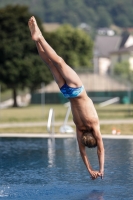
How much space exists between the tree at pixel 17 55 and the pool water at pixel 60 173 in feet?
142

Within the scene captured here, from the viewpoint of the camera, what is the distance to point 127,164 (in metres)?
15.4

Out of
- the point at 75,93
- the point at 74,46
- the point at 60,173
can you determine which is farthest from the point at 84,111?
the point at 74,46

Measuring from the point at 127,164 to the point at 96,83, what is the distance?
2193 inches

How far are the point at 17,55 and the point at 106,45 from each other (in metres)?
86.0

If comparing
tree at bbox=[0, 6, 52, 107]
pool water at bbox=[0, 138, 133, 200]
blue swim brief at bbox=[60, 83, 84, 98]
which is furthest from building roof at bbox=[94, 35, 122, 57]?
blue swim brief at bbox=[60, 83, 84, 98]

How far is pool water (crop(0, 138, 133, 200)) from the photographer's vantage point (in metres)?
11.7

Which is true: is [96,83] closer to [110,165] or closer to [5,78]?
[5,78]

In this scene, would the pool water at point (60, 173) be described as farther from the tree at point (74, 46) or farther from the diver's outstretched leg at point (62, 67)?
the tree at point (74, 46)

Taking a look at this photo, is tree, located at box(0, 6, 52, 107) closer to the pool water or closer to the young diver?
the pool water

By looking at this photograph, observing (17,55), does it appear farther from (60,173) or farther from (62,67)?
(62,67)

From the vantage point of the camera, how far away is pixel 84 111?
456 inches

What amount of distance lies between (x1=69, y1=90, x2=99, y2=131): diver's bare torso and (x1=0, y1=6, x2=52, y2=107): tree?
5162 cm

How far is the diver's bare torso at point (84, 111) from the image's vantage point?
11516mm

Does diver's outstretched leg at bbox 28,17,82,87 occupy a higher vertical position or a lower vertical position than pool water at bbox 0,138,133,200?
higher
